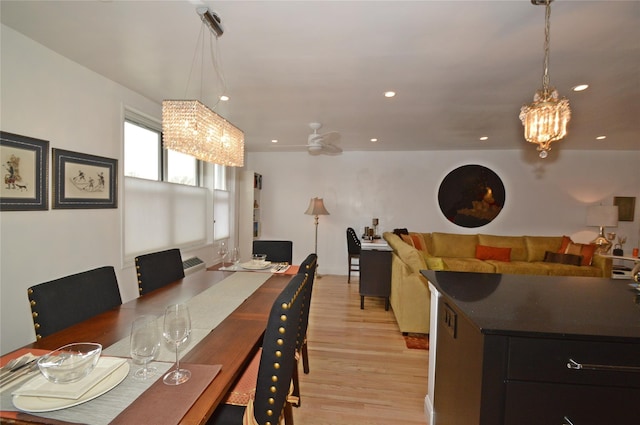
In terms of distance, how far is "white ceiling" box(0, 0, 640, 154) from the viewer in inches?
63.5

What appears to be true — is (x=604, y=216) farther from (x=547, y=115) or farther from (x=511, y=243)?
(x=547, y=115)

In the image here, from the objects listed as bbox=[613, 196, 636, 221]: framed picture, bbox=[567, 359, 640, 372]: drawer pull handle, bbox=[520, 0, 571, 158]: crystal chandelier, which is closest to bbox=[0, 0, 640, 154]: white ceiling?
bbox=[520, 0, 571, 158]: crystal chandelier

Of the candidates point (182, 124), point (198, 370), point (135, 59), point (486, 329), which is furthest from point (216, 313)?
point (135, 59)

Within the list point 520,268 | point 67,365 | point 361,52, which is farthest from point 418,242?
point 67,365

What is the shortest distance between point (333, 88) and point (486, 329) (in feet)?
7.59

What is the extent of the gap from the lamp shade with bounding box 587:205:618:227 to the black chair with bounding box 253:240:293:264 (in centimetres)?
543

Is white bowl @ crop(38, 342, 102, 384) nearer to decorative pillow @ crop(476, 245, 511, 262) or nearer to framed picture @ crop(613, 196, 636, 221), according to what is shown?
decorative pillow @ crop(476, 245, 511, 262)

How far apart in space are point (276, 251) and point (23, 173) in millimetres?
2004

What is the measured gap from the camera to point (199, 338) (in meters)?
1.27

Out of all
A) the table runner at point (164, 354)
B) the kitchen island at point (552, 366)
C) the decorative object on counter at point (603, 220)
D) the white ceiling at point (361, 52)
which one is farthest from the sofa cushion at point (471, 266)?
the table runner at point (164, 354)

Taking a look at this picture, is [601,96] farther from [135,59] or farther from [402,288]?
[135,59]

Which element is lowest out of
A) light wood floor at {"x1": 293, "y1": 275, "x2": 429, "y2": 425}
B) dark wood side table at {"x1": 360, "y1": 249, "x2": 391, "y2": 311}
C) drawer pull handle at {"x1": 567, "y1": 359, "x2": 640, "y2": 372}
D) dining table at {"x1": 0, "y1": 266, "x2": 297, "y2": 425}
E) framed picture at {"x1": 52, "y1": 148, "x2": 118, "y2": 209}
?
light wood floor at {"x1": 293, "y1": 275, "x2": 429, "y2": 425}

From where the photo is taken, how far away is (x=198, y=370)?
1.01m

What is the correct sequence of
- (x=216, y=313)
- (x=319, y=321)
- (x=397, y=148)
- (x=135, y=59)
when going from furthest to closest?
(x=397, y=148) → (x=319, y=321) → (x=135, y=59) → (x=216, y=313)
